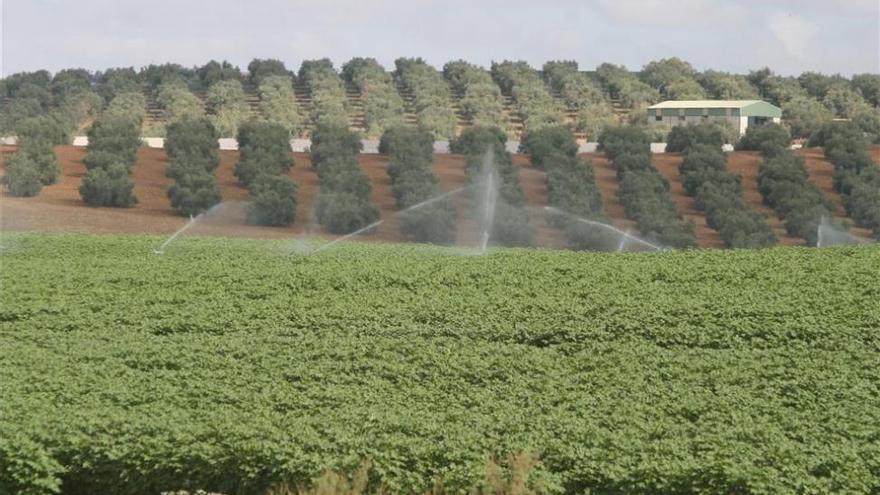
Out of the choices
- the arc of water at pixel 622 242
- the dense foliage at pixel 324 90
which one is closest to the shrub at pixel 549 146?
the arc of water at pixel 622 242

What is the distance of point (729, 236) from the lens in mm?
27109

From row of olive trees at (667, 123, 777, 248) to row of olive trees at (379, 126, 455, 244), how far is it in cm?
514

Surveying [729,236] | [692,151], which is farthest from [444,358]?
[692,151]

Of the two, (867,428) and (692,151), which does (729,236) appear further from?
(867,428)

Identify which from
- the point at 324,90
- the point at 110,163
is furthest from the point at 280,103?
the point at 110,163

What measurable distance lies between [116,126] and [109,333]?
21.2 meters

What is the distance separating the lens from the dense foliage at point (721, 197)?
27016 mm

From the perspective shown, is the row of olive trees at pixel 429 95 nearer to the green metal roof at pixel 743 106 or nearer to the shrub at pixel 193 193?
the green metal roof at pixel 743 106

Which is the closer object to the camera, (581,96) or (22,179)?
(22,179)

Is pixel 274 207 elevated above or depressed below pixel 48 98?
below

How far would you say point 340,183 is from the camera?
29.0m

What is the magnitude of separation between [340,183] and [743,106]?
20.7 m

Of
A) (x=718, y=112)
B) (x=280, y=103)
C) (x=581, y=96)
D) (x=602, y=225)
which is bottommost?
(x=602, y=225)

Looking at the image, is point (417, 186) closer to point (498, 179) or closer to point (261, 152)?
point (498, 179)
